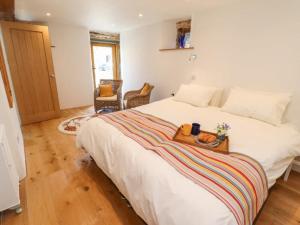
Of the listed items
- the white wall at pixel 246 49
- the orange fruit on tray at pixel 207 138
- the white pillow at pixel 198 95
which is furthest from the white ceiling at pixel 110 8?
the orange fruit on tray at pixel 207 138

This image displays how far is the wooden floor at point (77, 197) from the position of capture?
4.72 feet

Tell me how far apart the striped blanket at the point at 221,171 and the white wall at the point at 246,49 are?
1453mm

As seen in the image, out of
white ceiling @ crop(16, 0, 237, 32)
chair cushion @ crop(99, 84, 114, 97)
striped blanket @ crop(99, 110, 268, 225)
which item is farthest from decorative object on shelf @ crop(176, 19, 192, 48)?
striped blanket @ crop(99, 110, 268, 225)

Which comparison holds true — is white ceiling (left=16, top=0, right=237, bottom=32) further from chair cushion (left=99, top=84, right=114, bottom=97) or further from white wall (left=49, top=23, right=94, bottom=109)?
chair cushion (left=99, top=84, right=114, bottom=97)

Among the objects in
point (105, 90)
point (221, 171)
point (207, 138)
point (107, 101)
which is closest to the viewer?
point (221, 171)

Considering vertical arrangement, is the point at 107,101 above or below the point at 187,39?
below

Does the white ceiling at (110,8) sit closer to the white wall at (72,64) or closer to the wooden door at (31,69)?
the wooden door at (31,69)

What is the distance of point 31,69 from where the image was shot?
3232 mm

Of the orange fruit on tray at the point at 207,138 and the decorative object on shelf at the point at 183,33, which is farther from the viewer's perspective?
the decorative object on shelf at the point at 183,33

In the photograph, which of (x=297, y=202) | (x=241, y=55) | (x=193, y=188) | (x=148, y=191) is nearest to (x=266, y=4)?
(x=241, y=55)

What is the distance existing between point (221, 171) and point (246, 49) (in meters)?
2.02

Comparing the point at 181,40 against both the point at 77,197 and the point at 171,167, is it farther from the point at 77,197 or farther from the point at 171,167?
the point at 77,197

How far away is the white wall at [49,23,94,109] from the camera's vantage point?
3.92 meters

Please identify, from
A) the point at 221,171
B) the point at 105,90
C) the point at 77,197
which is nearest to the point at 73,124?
the point at 105,90
